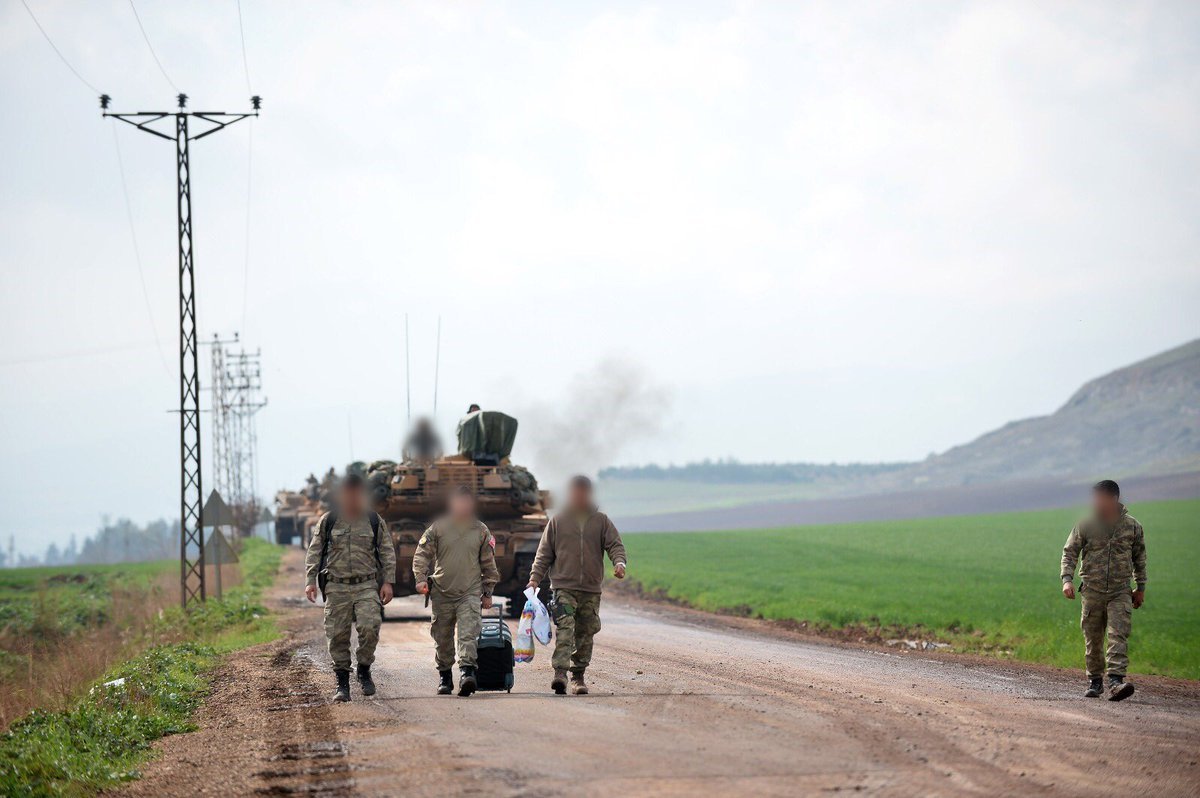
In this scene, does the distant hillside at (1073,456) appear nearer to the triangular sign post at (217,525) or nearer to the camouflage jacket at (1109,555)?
the triangular sign post at (217,525)

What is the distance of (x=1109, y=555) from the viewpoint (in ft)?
46.2

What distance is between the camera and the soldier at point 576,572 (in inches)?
538

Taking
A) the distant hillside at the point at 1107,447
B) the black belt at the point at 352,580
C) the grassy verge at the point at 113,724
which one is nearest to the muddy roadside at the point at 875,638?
the black belt at the point at 352,580

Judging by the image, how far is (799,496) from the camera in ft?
595

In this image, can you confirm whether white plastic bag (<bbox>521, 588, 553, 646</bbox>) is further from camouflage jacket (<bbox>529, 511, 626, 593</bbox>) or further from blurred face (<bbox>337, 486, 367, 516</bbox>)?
blurred face (<bbox>337, 486, 367, 516</bbox>)

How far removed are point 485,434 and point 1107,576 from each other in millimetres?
14784

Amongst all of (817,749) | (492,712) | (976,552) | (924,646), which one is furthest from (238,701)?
(976,552)

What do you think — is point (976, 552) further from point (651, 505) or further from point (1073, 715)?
point (651, 505)

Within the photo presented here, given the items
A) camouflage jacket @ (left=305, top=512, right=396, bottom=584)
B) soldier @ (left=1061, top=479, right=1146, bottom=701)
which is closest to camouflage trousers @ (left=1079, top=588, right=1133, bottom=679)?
soldier @ (left=1061, top=479, right=1146, bottom=701)

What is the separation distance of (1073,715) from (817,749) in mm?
3375

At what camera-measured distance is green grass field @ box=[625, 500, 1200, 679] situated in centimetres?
2272

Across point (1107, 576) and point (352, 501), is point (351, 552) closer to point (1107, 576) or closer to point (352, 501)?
point (352, 501)

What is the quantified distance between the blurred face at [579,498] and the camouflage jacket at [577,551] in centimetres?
10

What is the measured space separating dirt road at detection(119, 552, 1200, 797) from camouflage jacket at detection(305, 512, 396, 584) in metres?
1.22
